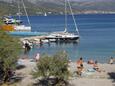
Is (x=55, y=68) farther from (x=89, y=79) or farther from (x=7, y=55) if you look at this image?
(x=89, y=79)

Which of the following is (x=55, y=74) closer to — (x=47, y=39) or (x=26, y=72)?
(x=26, y=72)

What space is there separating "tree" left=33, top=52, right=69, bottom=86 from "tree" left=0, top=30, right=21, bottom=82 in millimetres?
2481

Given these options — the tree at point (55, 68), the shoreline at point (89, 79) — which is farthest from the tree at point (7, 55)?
the tree at point (55, 68)

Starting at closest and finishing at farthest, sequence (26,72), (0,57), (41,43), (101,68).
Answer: (0,57)
(26,72)
(101,68)
(41,43)

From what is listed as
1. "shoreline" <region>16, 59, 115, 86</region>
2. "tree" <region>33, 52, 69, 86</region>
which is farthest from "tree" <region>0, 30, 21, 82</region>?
"tree" <region>33, 52, 69, 86</region>

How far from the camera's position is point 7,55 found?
31.6 metres

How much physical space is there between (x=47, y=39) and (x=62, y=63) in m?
59.3

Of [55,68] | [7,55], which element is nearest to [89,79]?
[55,68]

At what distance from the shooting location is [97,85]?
31125 millimetres

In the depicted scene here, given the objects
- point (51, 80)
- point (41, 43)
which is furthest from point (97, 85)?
point (41, 43)

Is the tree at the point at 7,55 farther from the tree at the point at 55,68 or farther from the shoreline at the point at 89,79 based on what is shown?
the tree at the point at 55,68

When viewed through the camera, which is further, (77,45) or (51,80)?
(77,45)

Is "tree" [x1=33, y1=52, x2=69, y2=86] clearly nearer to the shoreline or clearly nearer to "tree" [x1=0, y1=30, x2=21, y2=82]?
the shoreline

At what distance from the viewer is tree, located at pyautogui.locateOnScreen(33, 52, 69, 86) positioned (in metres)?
29.3
